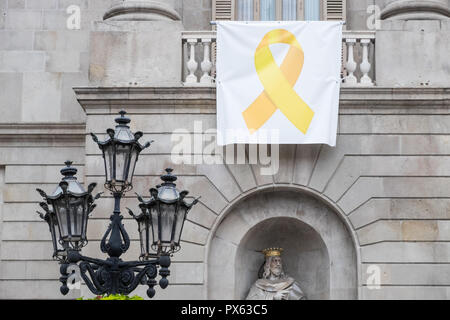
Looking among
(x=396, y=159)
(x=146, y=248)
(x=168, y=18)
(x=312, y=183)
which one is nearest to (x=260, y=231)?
(x=312, y=183)

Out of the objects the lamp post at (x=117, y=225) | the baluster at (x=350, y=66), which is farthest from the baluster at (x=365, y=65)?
the lamp post at (x=117, y=225)

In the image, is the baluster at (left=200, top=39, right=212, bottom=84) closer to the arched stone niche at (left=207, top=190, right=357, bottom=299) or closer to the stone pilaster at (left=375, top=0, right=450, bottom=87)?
the arched stone niche at (left=207, top=190, right=357, bottom=299)

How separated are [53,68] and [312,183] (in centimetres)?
668

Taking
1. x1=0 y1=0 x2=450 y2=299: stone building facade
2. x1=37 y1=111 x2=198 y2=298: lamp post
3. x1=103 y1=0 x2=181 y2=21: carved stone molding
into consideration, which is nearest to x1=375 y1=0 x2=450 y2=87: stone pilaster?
x1=0 y1=0 x2=450 y2=299: stone building facade

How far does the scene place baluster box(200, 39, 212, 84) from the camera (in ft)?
76.4

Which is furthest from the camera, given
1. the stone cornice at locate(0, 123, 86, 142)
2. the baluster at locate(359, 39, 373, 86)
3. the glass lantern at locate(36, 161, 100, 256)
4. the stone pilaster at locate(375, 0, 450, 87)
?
the stone cornice at locate(0, 123, 86, 142)

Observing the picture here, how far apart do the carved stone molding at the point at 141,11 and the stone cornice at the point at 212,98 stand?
1.77m

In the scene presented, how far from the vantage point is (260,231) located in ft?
77.7

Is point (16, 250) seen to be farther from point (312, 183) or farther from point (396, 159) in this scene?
point (396, 159)

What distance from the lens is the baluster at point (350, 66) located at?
2328 cm

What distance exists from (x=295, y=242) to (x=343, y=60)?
3.97 metres

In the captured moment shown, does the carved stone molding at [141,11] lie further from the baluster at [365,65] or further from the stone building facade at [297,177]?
the baluster at [365,65]

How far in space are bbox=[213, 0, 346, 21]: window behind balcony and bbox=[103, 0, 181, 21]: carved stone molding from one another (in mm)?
1976

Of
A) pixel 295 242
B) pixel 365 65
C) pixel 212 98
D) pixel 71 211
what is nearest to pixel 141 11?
pixel 212 98
